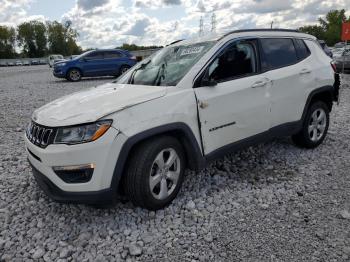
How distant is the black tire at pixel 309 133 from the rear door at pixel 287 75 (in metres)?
0.28

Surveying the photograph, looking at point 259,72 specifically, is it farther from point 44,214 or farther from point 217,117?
point 44,214

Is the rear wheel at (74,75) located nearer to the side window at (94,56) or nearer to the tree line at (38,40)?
the side window at (94,56)

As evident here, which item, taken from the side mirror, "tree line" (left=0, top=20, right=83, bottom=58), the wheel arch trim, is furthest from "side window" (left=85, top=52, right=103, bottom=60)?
"tree line" (left=0, top=20, right=83, bottom=58)

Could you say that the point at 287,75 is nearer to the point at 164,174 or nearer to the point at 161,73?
the point at 161,73

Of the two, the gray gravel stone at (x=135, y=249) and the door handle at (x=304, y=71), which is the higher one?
the door handle at (x=304, y=71)

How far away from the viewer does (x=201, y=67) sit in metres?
3.45

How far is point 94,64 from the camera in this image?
1605 cm

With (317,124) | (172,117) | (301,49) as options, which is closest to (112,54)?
(301,49)

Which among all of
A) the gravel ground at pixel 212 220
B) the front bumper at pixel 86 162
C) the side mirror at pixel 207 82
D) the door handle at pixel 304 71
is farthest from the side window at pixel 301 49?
the front bumper at pixel 86 162

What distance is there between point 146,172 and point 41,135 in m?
1.02

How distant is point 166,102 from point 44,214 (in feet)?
5.68

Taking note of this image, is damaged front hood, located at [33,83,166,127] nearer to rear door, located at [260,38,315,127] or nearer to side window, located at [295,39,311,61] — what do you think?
rear door, located at [260,38,315,127]

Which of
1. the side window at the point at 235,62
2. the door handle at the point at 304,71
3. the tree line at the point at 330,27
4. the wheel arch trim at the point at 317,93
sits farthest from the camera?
the tree line at the point at 330,27

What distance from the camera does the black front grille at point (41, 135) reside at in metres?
2.88
